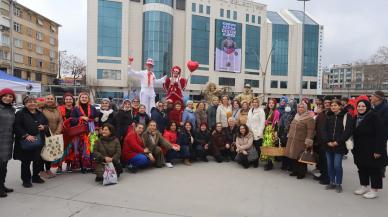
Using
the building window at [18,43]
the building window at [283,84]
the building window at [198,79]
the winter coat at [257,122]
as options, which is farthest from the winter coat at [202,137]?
the building window at [283,84]

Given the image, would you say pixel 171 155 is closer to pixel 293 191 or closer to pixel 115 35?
pixel 293 191

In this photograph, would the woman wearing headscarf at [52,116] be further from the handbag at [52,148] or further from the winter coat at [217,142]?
the winter coat at [217,142]

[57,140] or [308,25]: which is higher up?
[308,25]

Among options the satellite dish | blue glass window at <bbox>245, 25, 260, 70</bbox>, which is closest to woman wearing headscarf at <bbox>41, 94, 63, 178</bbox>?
the satellite dish

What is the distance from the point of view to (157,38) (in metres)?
48.0

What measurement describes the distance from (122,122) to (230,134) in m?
2.80

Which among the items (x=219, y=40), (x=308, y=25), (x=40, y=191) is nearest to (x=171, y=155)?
(x=40, y=191)

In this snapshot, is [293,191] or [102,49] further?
[102,49]

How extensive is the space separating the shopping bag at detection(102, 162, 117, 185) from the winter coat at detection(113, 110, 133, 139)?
1361 millimetres

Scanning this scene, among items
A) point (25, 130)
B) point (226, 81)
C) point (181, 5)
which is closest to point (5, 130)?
point (25, 130)

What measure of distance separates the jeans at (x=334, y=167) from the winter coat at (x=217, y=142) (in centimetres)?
285

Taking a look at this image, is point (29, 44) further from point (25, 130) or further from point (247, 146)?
point (247, 146)

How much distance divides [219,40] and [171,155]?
4822 centimetres

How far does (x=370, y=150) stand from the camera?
4.88 meters
